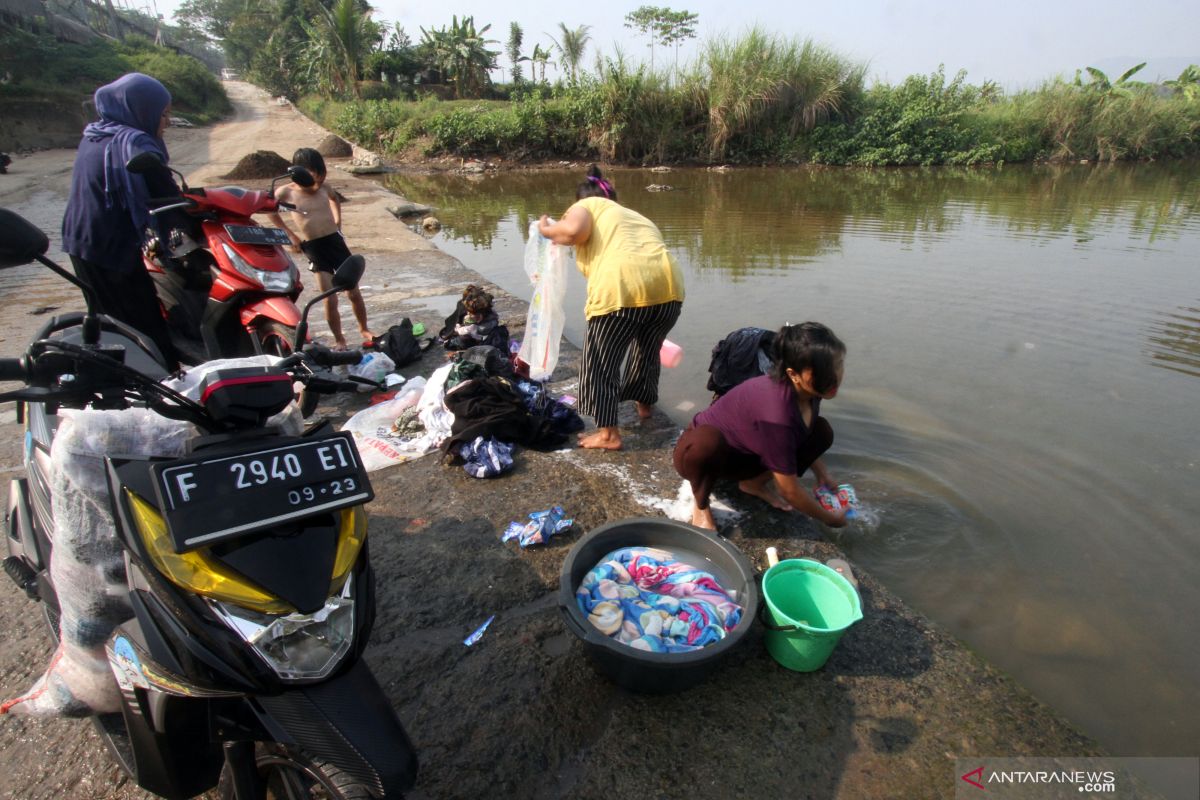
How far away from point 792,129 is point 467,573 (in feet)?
77.2

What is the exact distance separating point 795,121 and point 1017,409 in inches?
809

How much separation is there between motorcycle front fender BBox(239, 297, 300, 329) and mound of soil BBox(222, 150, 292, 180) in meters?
13.9

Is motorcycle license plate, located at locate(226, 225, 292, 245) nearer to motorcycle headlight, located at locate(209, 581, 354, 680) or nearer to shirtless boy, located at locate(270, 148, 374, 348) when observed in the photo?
shirtless boy, located at locate(270, 148, 374, 348)

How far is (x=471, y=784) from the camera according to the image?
1.75 metres

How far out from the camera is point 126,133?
3299 millimetres

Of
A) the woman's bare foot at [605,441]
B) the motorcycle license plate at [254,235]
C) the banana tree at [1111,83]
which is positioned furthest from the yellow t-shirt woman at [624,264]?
the banana tree at [1111,83]

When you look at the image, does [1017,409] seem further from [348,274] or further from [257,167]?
[257,167]

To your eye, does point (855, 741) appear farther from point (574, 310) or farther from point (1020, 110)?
point (1020, 110)

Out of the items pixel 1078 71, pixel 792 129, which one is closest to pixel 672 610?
pixel 792 129

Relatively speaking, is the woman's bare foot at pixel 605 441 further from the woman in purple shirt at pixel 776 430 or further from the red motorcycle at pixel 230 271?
the red motorcycle at pixel 230 271

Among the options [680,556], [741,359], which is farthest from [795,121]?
[680,556]

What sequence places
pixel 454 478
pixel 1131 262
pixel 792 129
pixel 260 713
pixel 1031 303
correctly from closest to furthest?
pixel 260 713 → pixel 454 478 → pixel 1031 303 → pixel 1131 262 → pixel 792 129

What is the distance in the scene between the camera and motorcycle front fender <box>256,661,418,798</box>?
1233 mm

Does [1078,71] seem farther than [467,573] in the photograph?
Yes
